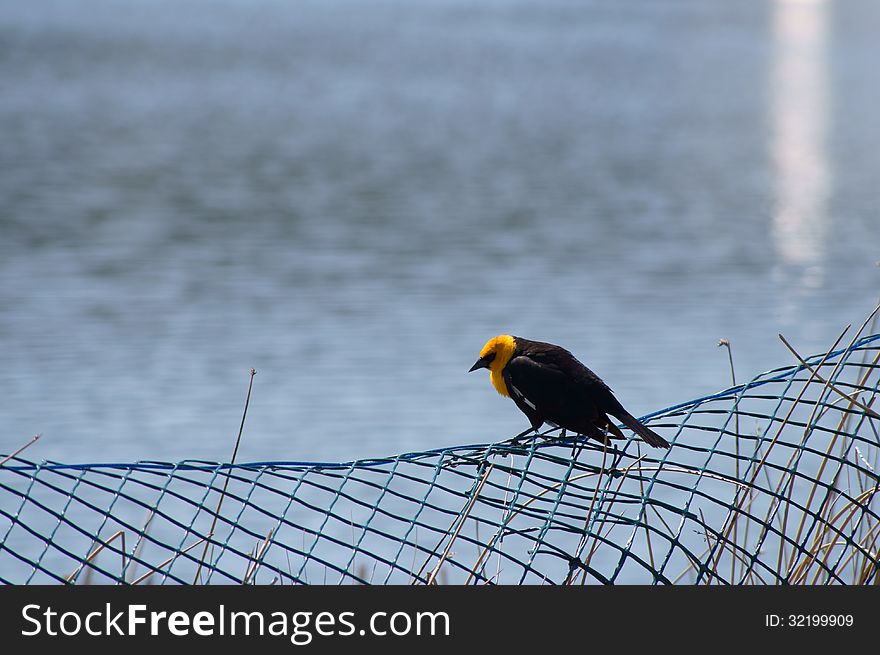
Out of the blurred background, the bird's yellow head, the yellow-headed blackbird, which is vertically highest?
the blurred background

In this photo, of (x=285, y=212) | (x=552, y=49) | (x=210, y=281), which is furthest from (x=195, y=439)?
(x=552, y=49)

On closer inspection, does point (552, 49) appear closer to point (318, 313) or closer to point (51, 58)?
point (51, 58)

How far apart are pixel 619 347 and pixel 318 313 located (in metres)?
2.78

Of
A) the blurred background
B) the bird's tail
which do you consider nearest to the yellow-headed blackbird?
the bird's tail

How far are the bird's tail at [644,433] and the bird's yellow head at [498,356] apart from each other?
57cm

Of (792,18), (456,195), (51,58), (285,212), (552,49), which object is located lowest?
(285,212)

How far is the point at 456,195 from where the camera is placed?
18453 mm

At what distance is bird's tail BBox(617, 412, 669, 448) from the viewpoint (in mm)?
3160

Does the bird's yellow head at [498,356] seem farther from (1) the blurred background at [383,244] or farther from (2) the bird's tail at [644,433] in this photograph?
(1) the blurred background at [383,244]

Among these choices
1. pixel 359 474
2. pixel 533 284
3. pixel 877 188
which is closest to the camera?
pixel 359 474

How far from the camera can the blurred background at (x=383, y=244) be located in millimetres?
9016

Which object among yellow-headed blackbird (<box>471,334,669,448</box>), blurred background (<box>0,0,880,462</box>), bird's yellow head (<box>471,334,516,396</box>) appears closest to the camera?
yellow-headed blackbird (<box>471,334,669,448</box>)

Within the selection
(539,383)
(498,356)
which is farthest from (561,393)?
(498,356)

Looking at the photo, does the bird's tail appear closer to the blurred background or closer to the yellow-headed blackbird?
the yellow-headed blackbird
